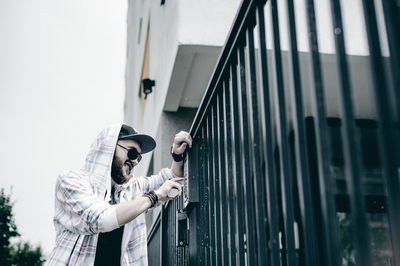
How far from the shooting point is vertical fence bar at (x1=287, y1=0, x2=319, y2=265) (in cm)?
117

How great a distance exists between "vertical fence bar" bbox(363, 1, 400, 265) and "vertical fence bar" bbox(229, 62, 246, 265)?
1.04 metres

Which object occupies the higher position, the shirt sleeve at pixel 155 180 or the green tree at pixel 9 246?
the green tree at pixel 9 246

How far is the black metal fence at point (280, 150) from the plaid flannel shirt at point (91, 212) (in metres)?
0.32

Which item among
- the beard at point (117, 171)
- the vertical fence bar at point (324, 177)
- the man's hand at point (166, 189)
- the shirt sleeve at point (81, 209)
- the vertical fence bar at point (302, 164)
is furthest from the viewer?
the beard at point (117, 171)

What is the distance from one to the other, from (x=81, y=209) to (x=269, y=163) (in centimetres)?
184

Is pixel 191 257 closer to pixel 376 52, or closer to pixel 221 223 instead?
pixel 221 223

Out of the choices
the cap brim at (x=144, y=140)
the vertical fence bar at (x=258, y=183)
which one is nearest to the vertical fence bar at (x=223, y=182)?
the vertical fence bar at (x=258, y=183)

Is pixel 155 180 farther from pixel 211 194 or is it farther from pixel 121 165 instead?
pixel 211 194

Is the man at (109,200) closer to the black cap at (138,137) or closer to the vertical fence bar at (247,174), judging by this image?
the black cap at (138,137)

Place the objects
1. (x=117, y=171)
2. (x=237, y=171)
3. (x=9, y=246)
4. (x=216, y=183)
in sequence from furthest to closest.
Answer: (x=9, y=246) → (x=117, y=171) → (x=216, y=183) → (x=237, y=171)

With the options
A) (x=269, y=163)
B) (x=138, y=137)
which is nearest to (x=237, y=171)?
(x=269, y=163)

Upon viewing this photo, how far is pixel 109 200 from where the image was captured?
3.47 m

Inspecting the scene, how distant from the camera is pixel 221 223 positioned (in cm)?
221

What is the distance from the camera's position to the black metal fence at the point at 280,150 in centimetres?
90
